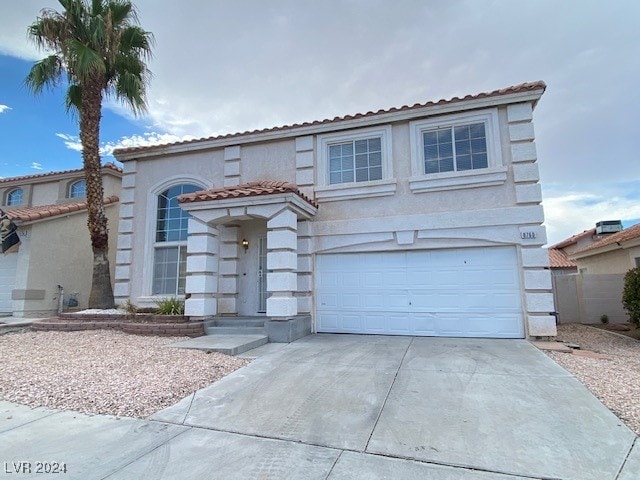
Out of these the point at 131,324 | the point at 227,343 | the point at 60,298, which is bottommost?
the point at 227,343

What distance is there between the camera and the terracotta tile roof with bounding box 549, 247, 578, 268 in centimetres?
2377

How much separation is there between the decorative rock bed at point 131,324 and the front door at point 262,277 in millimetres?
1977

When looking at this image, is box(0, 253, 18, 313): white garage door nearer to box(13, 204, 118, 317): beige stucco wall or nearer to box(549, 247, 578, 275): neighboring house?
box(13, 204, 118, 317): beige stucco wall

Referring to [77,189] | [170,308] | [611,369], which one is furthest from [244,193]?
[77,189]

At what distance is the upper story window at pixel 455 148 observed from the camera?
31.4 feet

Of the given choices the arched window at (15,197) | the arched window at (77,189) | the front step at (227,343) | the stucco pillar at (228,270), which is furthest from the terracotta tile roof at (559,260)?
the arched window at (15,197)

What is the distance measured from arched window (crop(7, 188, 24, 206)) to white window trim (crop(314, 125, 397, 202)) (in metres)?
15.8

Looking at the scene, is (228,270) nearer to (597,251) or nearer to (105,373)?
(105,373)

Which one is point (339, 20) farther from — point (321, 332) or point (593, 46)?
point (321, 332)

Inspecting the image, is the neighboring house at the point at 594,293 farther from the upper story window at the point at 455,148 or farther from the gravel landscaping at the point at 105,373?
the gravel landscaping at the point at 105,373

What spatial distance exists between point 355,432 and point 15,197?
20.8 meters

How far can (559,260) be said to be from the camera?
25031 millimetres

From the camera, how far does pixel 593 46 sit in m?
10.4

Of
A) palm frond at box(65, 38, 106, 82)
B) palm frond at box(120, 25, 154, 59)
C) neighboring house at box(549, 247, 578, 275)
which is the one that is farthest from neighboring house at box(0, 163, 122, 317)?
neighboring house at box(549, 247, 578, 275)
